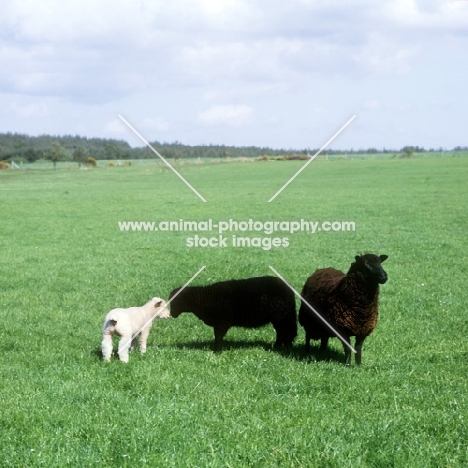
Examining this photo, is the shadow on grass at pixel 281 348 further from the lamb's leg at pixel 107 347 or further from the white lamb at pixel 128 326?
the lamb's leg at pixel 107 347

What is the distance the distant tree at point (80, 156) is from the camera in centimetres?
9636

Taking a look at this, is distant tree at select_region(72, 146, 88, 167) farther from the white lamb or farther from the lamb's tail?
the lamb's tail

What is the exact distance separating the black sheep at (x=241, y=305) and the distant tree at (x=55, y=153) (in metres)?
96.8

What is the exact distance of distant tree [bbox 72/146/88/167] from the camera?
96356mm

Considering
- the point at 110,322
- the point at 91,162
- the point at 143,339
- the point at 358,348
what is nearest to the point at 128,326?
the point at 110,322

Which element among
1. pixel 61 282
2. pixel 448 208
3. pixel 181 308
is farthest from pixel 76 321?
pixel 448 208

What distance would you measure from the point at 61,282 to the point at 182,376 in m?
7.65

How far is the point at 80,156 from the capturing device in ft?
→ 320

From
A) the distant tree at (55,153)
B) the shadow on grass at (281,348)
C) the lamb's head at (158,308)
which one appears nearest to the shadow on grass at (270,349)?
the shadow on grass at (281,348)

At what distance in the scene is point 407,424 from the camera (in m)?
6.49

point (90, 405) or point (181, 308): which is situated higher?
point (181, 308)

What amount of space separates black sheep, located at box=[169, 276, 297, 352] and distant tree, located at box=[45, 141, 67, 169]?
318ft

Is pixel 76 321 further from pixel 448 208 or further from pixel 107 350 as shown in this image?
pixel 448 208

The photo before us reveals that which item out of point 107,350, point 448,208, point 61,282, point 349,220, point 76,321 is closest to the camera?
point 107,350
